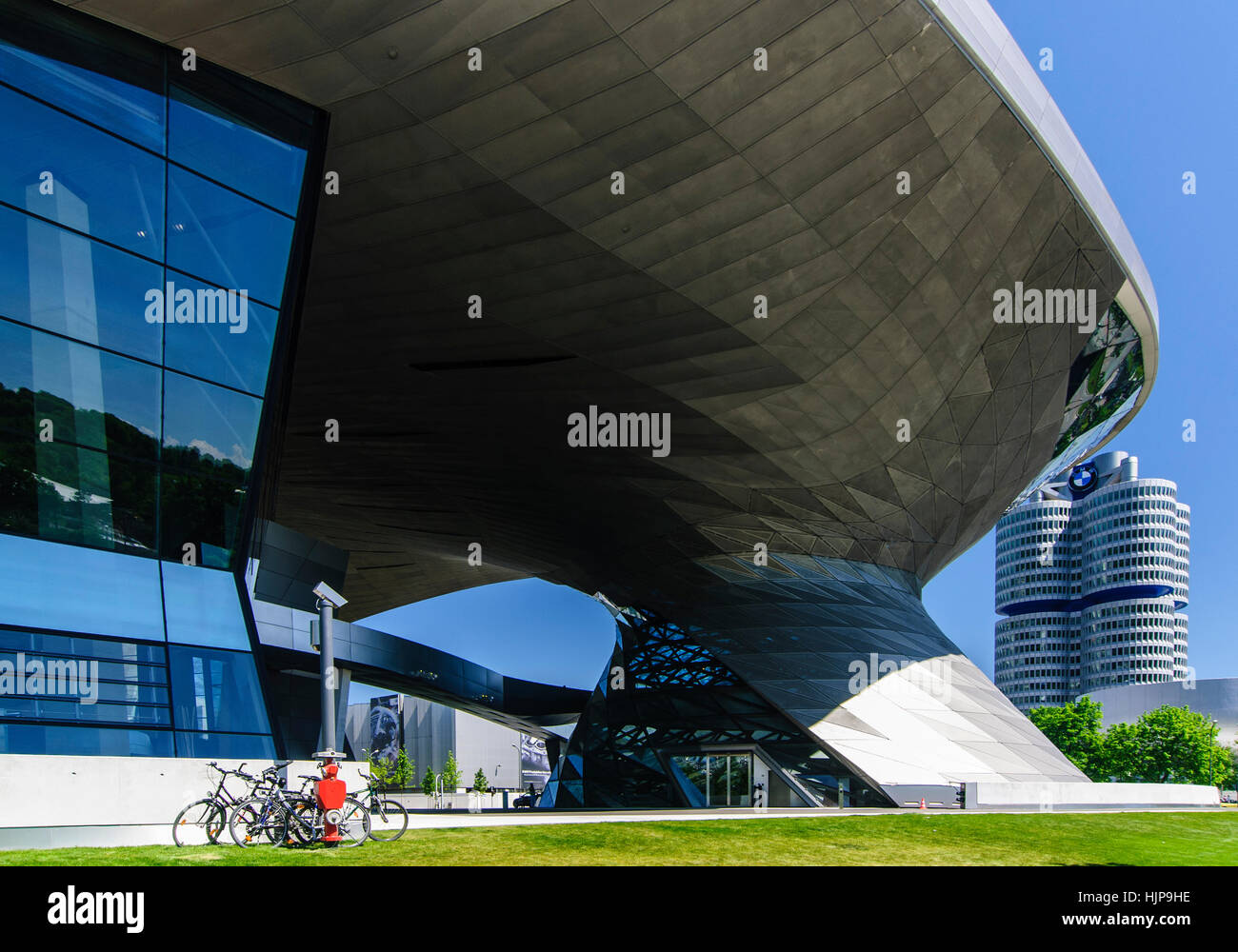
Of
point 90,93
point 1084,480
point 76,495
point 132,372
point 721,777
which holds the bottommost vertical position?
point 721,777

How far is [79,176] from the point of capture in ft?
38.7

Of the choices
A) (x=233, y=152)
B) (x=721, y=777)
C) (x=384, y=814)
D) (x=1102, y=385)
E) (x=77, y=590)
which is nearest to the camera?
(x=384, y=814)

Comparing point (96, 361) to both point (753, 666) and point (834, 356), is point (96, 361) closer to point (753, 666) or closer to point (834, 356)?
point (834, 356)

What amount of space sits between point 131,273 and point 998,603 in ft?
567

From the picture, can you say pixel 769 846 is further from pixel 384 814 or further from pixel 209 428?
pixel 209 428

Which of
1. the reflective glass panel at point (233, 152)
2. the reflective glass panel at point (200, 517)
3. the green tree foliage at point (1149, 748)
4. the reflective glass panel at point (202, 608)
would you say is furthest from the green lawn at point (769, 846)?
the green tree foliage at point (1149, 748)

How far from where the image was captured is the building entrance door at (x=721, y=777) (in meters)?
25.4

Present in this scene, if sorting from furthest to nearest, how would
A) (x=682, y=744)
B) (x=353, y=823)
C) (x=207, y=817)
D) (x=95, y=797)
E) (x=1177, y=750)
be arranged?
(x=1177, y=750) < (x=682, y=744) < (x=353, y=823) < (x=207, y=817) < (x=95, y=797)

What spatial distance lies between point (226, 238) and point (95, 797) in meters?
7.21

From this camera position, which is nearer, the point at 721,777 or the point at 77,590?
the point at 77,590

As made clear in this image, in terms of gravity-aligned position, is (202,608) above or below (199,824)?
above

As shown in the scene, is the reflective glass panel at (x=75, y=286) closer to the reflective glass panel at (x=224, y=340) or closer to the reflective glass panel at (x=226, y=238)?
the reflective glass panel at (x=224, y=340)

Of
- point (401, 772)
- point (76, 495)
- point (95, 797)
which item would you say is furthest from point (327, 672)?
point (401, 772)
